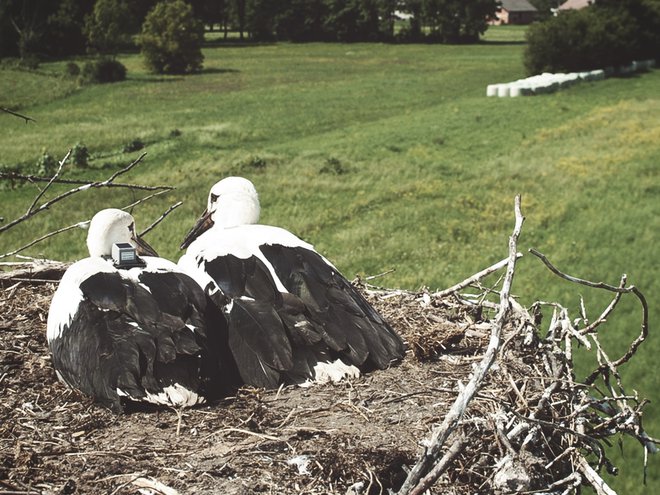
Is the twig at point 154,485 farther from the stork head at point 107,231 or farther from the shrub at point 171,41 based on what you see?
the shrub at point 171,41

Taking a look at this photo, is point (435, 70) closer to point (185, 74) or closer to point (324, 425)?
point (185, 74)

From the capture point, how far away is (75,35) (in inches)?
2068

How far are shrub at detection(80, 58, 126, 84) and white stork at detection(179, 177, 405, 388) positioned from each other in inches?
1406

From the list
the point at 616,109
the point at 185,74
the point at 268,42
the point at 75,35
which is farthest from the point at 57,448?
the point at 268,42

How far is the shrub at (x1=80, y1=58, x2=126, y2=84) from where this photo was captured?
40406mm

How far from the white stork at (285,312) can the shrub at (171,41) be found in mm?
40906

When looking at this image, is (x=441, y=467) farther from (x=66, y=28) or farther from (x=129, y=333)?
(x=66, y=28)

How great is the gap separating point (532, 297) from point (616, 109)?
1884 centimetres

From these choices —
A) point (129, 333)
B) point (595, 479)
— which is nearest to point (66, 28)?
point (129, 333)

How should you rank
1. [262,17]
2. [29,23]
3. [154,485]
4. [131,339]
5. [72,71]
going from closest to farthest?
[154,485]
[131,339]
[72,71]
[29,23]
[262,17]

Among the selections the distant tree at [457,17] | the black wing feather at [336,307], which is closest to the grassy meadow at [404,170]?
the black wing feather at [336,307]

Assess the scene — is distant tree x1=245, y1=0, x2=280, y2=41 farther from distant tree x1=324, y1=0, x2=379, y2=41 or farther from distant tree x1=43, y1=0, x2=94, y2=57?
distant tree x1=43, y1=0, x2=94, y2=57

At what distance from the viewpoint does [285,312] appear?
18.9ft

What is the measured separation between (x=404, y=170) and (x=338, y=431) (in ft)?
56.1
